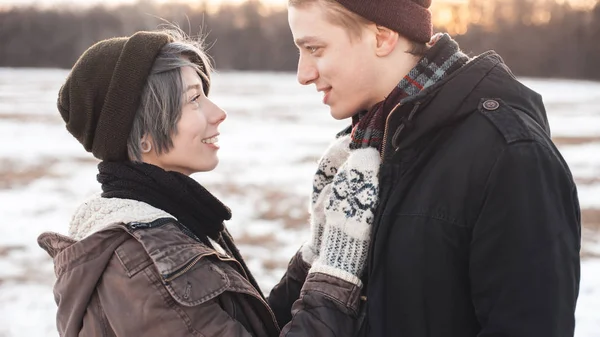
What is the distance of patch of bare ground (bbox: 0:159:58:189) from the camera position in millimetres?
9719

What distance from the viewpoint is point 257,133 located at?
1567 cm

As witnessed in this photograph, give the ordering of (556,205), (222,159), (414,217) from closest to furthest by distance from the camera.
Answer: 1. (556,205)
2. (414,217)
3. (222,159)

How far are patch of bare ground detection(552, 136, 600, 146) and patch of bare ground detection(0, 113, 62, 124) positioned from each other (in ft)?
42.2

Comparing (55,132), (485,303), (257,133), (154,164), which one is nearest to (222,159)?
(257,133)

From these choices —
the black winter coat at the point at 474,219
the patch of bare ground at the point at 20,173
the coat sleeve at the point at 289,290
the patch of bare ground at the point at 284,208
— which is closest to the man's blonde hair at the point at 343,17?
→ the black winter coat at the point at 474,219

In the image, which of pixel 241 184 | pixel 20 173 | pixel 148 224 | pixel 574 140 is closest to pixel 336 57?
pixel 148 224

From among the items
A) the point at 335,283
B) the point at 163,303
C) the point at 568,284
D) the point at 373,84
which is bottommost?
the point at 163,303

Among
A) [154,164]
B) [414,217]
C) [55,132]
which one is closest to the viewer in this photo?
[414,217]

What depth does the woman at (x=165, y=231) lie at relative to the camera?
1874 mm

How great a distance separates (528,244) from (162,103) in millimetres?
1302

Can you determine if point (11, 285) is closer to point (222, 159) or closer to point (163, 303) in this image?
point (163, 303)

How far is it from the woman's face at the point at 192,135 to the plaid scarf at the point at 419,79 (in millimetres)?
655

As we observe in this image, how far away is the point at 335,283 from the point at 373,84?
25.9 inches

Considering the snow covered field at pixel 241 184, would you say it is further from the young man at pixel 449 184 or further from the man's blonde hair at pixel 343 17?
the man's blonde hair at pixel 343 17
